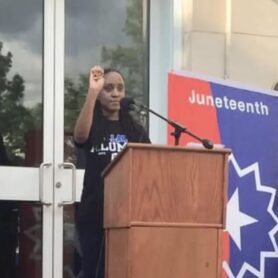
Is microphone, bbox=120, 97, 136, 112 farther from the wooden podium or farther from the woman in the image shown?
the wooden podium

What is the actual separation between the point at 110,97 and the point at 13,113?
1.03 metres

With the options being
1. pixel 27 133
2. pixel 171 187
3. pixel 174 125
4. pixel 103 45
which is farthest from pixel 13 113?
pixel 171 187

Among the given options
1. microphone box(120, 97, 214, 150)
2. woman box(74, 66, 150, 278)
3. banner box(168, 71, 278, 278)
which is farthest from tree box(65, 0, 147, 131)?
microphone box(120, 97, 214, 150)

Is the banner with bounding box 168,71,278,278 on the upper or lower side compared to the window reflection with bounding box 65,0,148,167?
lower

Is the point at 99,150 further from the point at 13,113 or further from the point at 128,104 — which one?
the point at 13,113

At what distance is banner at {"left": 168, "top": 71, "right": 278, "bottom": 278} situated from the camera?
13.2 ft

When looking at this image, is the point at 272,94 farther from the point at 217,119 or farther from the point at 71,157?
the point at 71,157

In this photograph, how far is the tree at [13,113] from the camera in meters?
4.58

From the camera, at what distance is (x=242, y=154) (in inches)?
161

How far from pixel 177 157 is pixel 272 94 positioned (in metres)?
1.56

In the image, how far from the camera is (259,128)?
13.7 feet

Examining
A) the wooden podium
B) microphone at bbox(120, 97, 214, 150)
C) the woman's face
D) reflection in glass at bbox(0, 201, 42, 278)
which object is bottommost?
reflection in glass at bbox(0, 201, 42, 278)

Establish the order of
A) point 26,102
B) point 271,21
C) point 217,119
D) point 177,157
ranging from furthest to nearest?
point 271,21 → point 26,102 → point 217,119 → point 177,157

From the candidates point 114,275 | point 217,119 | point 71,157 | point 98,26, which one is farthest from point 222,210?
point 98,26
